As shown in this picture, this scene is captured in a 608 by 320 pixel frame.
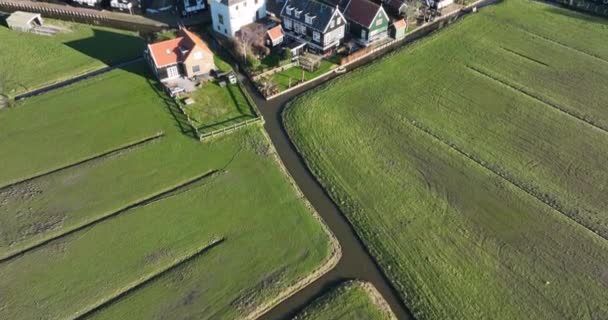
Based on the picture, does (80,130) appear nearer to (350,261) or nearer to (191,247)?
(191,247)

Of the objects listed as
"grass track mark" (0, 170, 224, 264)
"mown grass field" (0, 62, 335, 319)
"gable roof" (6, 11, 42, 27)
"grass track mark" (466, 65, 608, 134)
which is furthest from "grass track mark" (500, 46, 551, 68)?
"gable roof" (6, 11, 42, 27)

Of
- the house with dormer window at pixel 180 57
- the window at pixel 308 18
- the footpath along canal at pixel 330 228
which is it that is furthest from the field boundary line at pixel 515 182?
the house with dormer window at pixel 180 57

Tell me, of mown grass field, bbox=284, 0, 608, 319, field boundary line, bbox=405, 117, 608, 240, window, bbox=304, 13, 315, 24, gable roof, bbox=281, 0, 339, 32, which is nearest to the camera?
mown grass field, bbox=284, 0, 608, 319

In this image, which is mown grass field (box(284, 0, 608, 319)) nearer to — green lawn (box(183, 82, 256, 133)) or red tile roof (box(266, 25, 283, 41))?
green lawn (box(183, 82, 256, 133))

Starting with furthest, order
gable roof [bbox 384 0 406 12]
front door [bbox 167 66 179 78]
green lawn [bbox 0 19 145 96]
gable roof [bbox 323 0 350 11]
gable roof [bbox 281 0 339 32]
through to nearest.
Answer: gable roof [bbox 384 0 406 12] → gable roof [bbox 323 0 350 11] → gable roof [bbox 281 0 339 32] → green lawn [bbox 0 19 145 96] → front door [bbox 167 66 179 78]

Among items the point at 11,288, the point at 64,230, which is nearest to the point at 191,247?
the point at 64,230

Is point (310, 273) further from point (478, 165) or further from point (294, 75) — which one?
point (294, 75)
